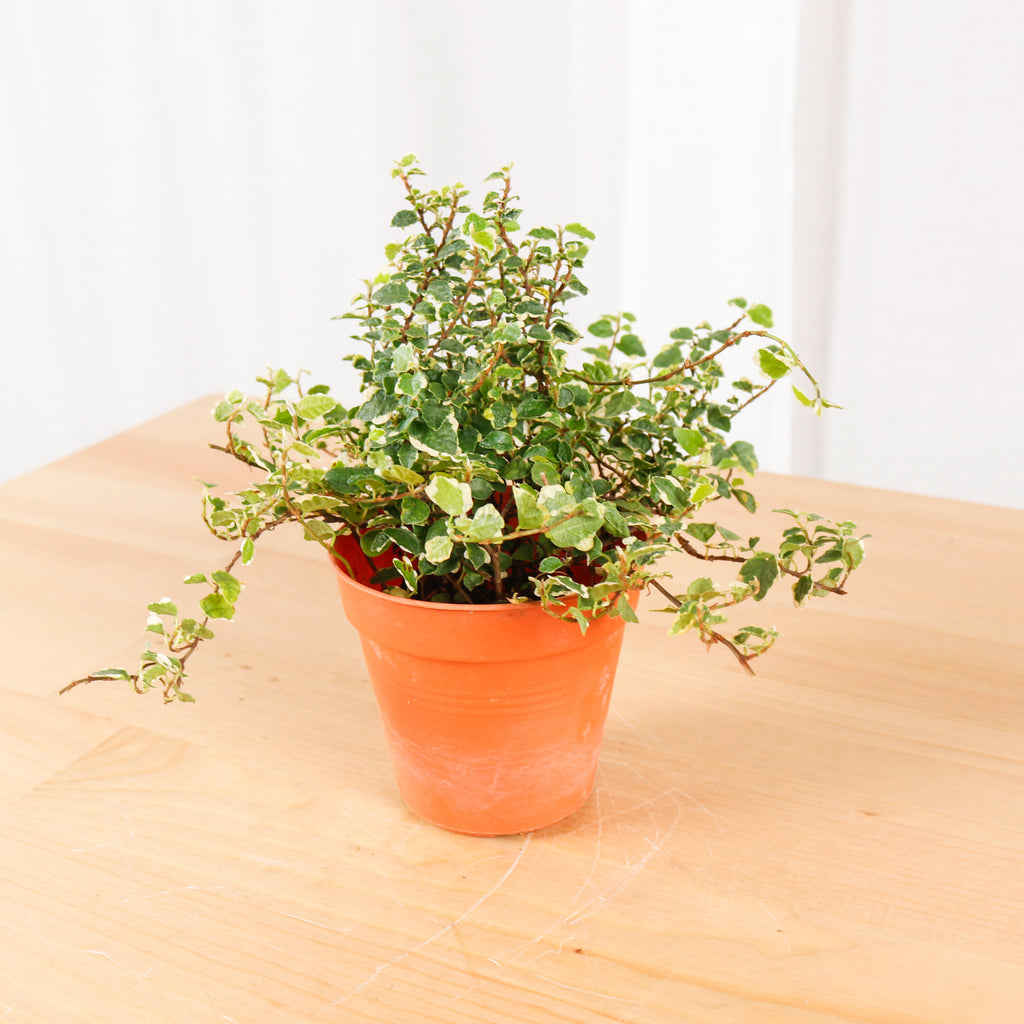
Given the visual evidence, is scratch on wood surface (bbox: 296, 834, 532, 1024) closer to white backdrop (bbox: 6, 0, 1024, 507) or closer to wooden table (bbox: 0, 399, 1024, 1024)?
wooden table (bbox: 0, 399, 1024, 1024)

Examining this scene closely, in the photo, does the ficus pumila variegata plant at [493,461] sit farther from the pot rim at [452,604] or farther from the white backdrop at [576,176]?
the white backdrop at [576,176]

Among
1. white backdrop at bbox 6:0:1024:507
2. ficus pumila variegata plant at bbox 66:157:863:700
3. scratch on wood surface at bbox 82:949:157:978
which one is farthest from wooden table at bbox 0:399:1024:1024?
white backdrop at bbox 6:0:1024:507

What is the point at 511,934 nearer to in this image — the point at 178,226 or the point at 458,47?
the point at 458,47

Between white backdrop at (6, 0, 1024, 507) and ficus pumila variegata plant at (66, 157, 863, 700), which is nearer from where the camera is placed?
ficus pumila variegata plant at (66, 157, 863, 700)

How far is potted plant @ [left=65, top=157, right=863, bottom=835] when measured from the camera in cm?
61

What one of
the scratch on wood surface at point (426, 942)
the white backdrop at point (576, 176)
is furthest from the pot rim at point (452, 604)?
the white backdrop at point (576, 176)

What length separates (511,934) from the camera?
2.06 feet

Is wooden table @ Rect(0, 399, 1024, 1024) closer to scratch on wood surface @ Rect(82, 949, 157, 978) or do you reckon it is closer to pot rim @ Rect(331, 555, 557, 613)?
scratch on wood surface @ Rect(82, 949, 157, 978)

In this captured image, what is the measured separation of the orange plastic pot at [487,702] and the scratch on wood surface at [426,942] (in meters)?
0.03

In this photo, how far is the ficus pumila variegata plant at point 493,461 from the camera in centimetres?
60

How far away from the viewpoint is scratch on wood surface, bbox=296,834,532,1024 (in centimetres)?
58

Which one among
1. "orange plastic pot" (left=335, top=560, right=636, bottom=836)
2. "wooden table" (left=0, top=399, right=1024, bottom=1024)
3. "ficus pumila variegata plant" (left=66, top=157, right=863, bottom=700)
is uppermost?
"ficus pumila variegata plant" (left=66, top=157, right=863, bottom=700)

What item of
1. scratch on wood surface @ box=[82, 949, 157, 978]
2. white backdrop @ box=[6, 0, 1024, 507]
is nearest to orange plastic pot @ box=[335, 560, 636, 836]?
scratch on wood surface @ box=[82, 949, 157, 978]

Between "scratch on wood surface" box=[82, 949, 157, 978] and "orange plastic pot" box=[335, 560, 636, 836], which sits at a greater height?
"orange plastic pot" box=[335, 560, 636, 836]
